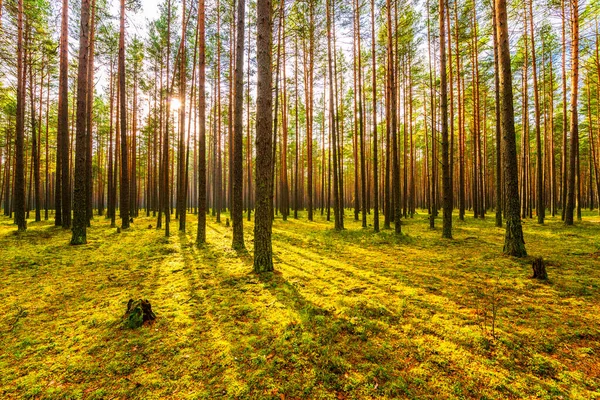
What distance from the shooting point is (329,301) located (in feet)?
14.2

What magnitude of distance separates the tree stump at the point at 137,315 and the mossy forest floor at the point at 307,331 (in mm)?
114

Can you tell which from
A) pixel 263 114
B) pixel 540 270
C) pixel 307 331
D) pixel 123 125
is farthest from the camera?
pixel 123 125

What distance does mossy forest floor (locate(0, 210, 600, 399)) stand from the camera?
8.07 ft

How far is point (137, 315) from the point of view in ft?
12.0

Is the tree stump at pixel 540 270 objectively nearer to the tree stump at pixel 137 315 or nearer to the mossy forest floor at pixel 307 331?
the mossy forest floor at pixel 307 331

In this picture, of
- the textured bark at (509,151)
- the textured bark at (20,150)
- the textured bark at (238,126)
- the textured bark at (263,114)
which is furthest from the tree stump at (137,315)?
the textured bark at (20,150)

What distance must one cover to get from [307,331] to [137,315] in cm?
263

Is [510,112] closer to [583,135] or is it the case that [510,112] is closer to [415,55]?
[415,55]

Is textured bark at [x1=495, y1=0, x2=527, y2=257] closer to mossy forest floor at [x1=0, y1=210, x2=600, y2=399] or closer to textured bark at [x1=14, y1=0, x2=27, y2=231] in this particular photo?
mossy forest floor at [x1=0, y1=210, x2=600, y2=399]

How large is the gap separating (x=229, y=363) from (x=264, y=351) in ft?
1.40

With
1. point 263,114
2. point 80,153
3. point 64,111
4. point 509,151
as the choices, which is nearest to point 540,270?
point 509,151

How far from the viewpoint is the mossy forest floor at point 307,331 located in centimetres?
246

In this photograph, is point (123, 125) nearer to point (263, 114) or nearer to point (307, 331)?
point (263, 114)

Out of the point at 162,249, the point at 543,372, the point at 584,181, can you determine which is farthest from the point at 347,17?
the point at 584,181
